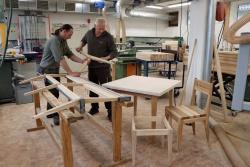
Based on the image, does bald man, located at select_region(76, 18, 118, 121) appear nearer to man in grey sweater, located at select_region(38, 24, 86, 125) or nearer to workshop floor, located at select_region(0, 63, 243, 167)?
man in grey sweater, located at select_region(38, 24, 86, 125)

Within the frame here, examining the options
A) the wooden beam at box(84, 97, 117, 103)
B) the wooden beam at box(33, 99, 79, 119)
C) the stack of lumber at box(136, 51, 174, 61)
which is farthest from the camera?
the stack of lumber at box(136, 51, 174, 61)

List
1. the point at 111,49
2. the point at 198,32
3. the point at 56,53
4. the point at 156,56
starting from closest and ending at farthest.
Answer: the point at 56,53
the point at 111,49
the point at 198,32
the point at 156,56

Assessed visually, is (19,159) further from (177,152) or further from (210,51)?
(210,51)

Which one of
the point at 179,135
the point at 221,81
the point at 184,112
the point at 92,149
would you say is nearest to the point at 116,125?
the point at 92,149

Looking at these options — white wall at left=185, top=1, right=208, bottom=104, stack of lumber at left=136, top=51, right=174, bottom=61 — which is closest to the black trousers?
stack of lumber at left=136, top=51, right=174, bottom=61

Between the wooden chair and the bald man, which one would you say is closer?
the wooden chair

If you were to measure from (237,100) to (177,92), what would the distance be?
4180 millimetres

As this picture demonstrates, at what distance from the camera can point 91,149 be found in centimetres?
266

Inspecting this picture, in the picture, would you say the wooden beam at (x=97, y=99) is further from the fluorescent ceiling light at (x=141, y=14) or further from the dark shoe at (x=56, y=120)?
the fluorescent ceiling light at (x=141, y=14)

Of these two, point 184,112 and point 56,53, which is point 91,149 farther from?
point 56,53

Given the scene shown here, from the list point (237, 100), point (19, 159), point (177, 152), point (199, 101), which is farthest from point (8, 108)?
point (237, 100)

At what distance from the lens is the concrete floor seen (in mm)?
2379

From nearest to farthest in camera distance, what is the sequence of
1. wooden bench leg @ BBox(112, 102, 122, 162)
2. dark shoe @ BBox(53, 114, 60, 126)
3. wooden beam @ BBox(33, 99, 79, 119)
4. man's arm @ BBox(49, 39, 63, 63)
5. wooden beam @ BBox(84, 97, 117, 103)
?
wooden beam @ BBox(33, 99, 79, 119), wooden beam @ BBox(84, 97, 117, 103), wooden bench leg @ BBox(112, 102, 122, 162), man's arm @ BBox(49, 39, 63, 63), dark shoe @ BBox(53, 114, 60, 126)

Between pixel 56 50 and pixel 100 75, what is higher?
pixel 56 50
